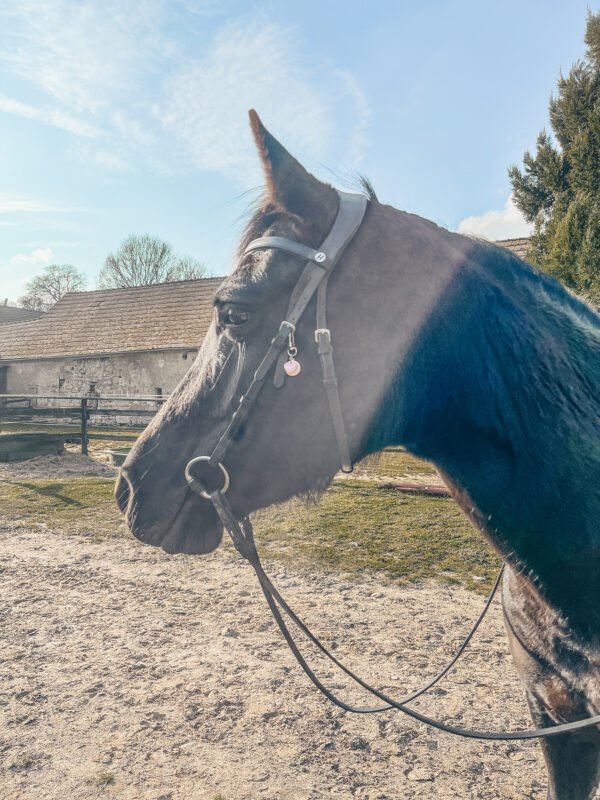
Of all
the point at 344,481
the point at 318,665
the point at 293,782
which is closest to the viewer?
the point at 293,782

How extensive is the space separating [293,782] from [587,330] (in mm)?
2363

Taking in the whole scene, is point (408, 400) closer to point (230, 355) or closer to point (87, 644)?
point (230, 355)

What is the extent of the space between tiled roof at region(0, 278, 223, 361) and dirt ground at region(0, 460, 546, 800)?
17144mm

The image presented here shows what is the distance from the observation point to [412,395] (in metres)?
1.42

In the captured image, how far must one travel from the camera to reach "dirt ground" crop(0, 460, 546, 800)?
2.48m

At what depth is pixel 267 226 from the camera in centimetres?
153

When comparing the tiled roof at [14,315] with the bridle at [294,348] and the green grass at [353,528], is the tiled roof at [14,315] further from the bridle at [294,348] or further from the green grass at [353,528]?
the bridle at [294,348]

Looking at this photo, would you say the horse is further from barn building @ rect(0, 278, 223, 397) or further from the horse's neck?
barn building @ rect(0, 278, 223, 397)

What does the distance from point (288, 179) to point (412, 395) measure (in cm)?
68

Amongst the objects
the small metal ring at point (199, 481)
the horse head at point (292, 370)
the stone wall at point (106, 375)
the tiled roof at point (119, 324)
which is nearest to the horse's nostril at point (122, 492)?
the horse head at point (292, 370)

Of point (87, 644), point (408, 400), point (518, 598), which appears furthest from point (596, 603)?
point (87, 644)

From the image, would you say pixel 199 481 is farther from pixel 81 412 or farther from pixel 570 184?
pixel 570 184

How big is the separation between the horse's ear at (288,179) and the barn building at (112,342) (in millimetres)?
19548

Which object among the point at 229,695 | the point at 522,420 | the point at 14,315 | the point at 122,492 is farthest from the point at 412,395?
the point at 14,315
